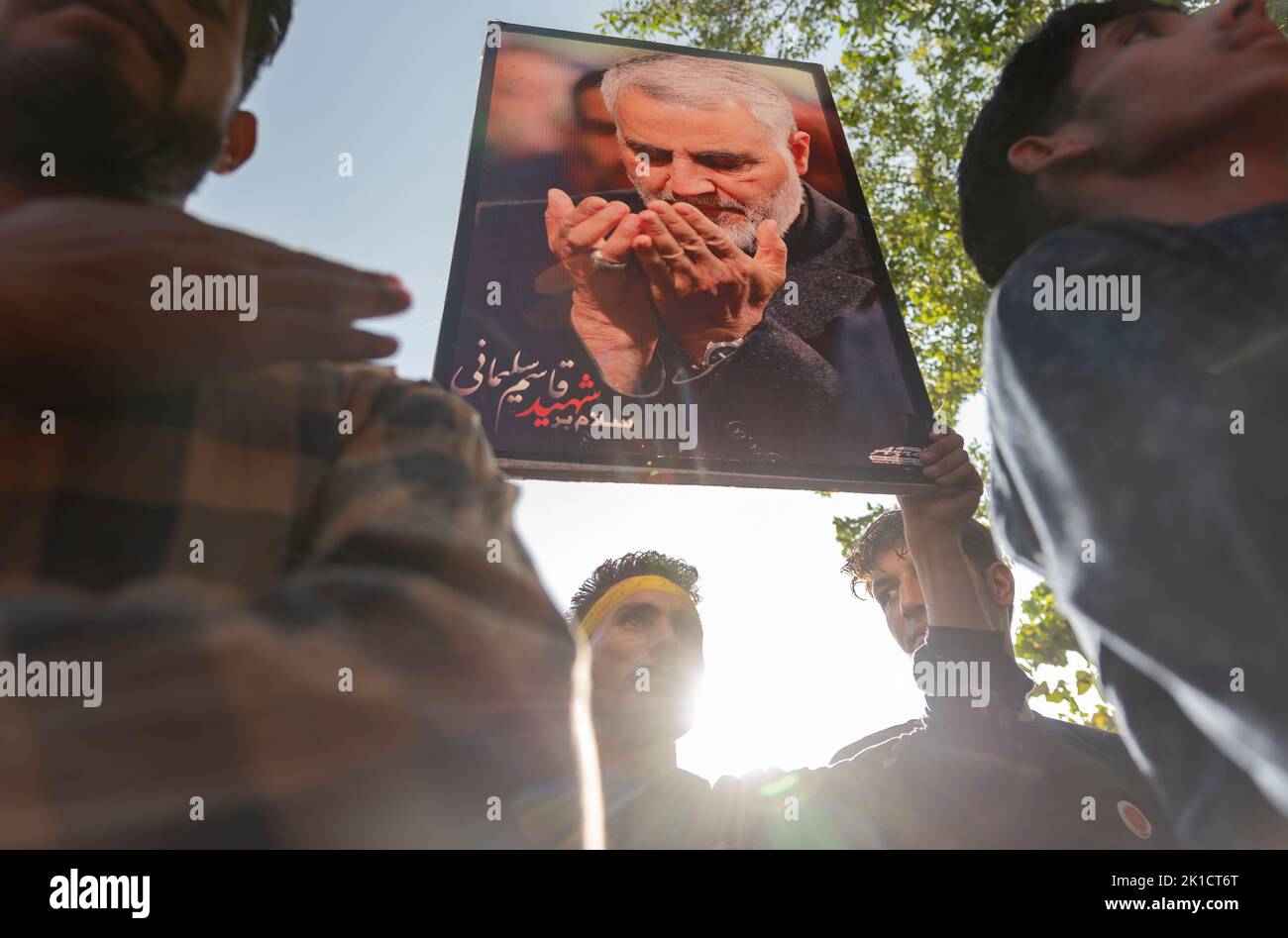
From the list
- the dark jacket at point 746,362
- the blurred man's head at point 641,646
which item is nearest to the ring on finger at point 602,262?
the dark jacket at point 746,362

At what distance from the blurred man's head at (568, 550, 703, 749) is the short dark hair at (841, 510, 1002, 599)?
0.96 meters

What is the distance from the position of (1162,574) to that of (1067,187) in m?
1.00

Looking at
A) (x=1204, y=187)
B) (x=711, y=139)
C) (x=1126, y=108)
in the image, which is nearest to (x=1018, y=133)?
(x=1126, y=108)

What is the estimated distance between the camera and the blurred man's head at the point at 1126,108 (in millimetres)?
1496

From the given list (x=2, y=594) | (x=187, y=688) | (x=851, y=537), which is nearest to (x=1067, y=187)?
(x=187, y=688)

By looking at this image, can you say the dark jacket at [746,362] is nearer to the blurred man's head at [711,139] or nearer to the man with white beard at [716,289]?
the man with white beard at [716,289]

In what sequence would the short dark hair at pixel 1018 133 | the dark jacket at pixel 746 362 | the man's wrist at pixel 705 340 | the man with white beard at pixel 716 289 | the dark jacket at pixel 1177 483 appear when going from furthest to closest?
the man's wrist at pixel 705 340 < the man with white beard at pixel 716 289 < the dark jacket at pixel 746 362 < the short dark hair at pixel 1018 133 < the dark jacket at pixel 1177 483

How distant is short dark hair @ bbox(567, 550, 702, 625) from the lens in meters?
4.66

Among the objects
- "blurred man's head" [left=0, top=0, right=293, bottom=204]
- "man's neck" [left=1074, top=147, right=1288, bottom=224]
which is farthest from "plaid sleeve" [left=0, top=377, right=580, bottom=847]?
"man's neck" [left=1074, top=147, right=1288, bottom=224]

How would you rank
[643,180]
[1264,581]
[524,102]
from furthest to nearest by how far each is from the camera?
→ [524,102] → [643,180] → [1264,581]

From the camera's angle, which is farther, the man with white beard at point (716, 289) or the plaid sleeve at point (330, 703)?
the man with white beard at point (716, 289)

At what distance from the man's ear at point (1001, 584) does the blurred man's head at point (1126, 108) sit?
2.26m

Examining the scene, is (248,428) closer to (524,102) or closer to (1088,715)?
(524,102)

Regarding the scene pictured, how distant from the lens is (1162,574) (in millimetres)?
1007
